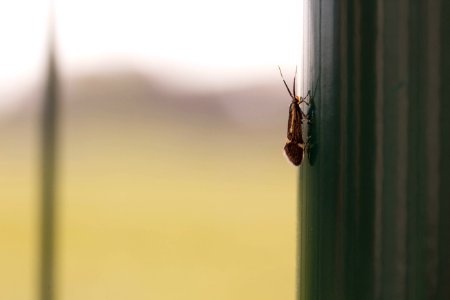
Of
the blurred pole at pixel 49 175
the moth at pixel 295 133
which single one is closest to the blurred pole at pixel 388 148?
the moth at pixel 295 133

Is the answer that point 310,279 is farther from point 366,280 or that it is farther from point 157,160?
point 157,160

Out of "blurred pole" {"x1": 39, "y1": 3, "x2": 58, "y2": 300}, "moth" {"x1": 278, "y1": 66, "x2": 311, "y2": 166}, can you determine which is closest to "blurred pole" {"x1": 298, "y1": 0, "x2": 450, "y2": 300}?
"moth" {"x1": 278, "y1": 66, "x2": 311, "y2": 166}

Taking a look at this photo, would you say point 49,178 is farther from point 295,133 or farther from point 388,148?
point 388,148

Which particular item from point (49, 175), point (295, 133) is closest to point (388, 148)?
point (295, 133)

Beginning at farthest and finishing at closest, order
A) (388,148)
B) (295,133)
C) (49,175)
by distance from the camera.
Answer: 1. (49,175)
2. (295,133)
3. (388,148)

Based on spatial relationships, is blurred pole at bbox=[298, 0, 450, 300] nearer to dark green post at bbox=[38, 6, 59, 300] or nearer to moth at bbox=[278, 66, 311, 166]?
moth at bbox=[278, 66, 311, 166]

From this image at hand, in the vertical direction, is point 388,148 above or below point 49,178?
above
